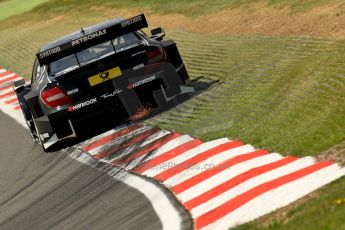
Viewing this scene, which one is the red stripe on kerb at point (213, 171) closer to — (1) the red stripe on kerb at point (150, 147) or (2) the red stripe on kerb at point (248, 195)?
(2) the red stripe on kerb at point (248, 195)

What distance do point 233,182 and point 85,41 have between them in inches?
159

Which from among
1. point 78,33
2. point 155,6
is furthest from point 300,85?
point 155,6

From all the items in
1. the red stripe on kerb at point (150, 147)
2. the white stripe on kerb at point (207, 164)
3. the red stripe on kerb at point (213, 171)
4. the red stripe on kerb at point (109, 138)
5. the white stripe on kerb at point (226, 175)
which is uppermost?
the white stripe on kerb at point (226, 175)

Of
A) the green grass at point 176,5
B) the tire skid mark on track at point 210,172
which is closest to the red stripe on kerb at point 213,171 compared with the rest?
the tire skid mark on track at point 210,172

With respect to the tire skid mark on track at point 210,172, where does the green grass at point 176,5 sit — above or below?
below

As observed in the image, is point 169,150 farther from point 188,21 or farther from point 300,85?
point 188,21

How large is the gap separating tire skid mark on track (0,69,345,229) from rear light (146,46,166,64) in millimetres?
1015

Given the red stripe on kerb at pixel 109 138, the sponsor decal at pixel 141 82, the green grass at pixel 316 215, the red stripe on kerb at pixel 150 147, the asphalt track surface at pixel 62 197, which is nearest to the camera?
the green grass at pixel 316 215

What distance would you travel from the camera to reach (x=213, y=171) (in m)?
8.79

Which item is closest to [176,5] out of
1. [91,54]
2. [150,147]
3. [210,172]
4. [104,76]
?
[91,54]

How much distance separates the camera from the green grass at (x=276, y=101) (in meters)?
6.86

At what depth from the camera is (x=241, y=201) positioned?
7492 millimetres

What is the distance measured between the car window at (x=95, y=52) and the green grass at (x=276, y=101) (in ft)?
4.34

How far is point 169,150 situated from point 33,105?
2280 millimetres
